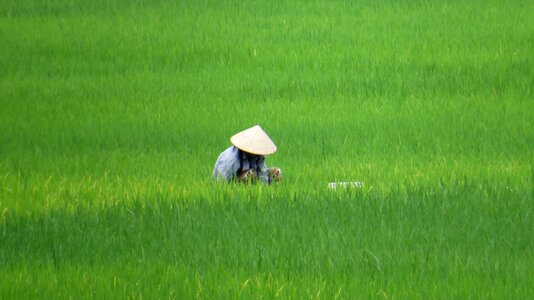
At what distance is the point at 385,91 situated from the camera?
12.7m

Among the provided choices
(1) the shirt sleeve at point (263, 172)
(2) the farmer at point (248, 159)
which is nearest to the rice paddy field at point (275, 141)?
(2) the farmer at point (248, 159)

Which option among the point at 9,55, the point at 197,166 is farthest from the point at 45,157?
the point at 9,55

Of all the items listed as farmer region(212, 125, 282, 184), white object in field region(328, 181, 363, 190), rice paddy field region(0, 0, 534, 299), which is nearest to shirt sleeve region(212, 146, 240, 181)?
farmer region(212, 125, 282, 184)

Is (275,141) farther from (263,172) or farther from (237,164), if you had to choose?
(237,164)

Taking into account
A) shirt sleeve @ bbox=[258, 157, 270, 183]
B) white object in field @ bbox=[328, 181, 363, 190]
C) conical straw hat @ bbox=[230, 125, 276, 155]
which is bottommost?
white object in field @ bbox=[328, 181, 363, 190]

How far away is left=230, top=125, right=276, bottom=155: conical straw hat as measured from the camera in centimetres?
757

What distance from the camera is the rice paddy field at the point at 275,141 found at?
18.1 ft

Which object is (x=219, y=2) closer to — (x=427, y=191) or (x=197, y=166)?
(x=197, y=166)

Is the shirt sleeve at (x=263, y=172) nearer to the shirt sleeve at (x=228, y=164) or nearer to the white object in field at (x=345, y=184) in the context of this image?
the shirt sleeve at (x=228, y=164)

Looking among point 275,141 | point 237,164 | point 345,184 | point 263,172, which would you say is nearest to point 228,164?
point 237,164

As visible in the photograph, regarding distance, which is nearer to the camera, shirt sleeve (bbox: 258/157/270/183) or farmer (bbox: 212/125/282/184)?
farmer (bbox: 212/125/282/184)

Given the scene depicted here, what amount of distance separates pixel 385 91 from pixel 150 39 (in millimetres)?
4279

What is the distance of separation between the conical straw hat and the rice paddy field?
0.29m

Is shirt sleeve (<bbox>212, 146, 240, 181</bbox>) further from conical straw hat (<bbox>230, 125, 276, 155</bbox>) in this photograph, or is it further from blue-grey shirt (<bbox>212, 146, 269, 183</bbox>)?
conical straw hat (<bbox>230, 125, 276, 155</bbox>)
